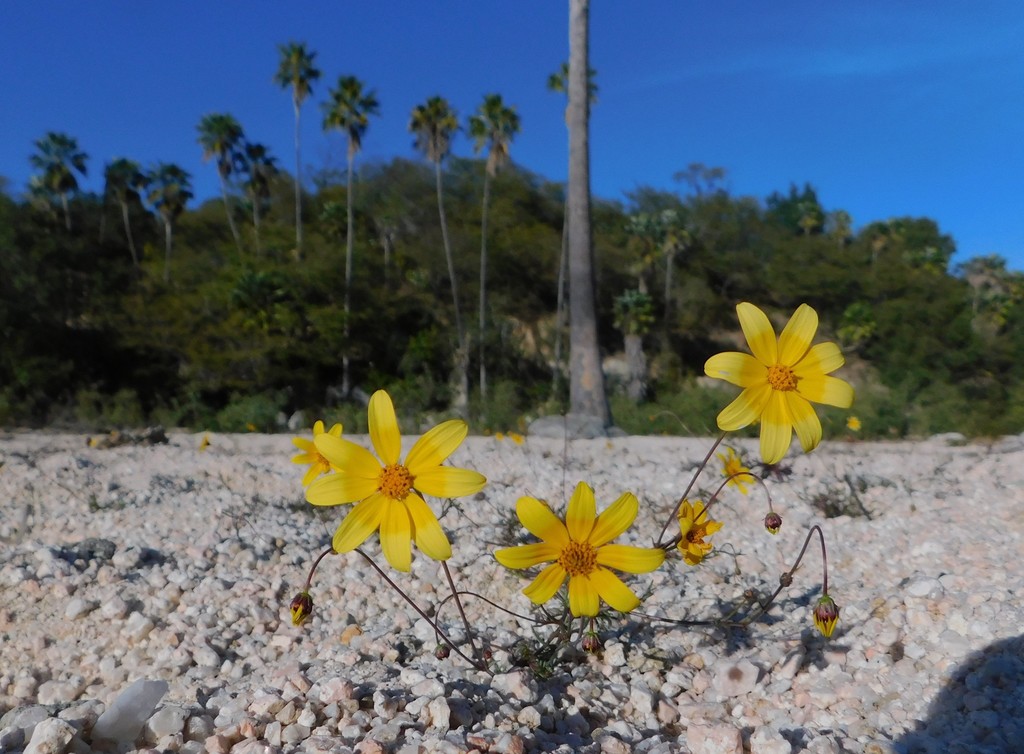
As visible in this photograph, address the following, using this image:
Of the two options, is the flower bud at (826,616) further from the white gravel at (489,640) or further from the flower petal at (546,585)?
the flower petal at (546,585)

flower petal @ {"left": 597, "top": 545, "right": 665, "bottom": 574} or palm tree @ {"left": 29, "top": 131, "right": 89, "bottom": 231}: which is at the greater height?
palm tree @ {"left": 29, "top": 131, "right": 89, "bottom": 231}

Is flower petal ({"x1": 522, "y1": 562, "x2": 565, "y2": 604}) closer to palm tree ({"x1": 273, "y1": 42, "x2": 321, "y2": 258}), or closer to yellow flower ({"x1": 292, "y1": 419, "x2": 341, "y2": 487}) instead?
yellow flower ({"x1": 292, "y1": 419, "x2": 341, "y2": 487})

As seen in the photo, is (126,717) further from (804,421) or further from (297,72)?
(297,72)

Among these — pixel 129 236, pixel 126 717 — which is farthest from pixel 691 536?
pixel 129 236

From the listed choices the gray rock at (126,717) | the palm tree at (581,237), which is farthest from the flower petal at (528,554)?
the palm tree at (581,237)

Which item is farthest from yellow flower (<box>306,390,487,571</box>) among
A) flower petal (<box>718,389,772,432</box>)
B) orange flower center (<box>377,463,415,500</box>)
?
flower petal (<box>718,389,772,432</box>)

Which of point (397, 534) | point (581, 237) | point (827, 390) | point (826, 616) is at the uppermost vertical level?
point (581, 237)

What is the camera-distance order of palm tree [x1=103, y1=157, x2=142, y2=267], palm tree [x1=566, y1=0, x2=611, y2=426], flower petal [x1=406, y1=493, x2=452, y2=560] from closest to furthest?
flower petal [x1=406, y1=493, x2=452, y2=560] → palm tree [x1=566, y1=0, x2=611, y2=426] → palm tree [x1=103, y1=157, x2=142, y2=267]
